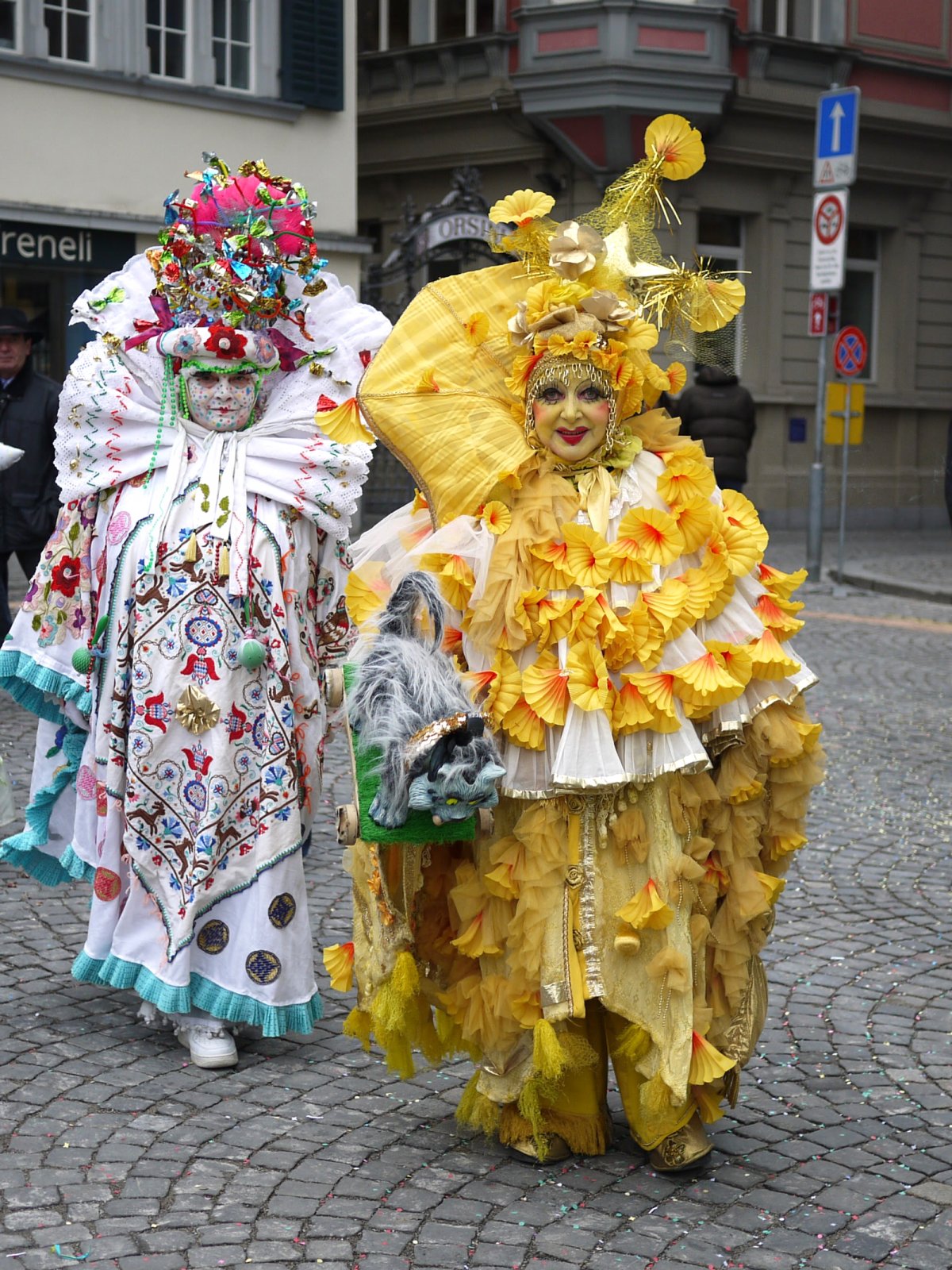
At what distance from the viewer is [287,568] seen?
455 centimetres

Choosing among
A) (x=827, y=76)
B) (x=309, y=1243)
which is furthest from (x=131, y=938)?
(x=827, y=76)

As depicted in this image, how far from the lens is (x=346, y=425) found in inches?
153

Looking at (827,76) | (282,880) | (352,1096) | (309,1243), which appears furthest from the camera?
(827,76)

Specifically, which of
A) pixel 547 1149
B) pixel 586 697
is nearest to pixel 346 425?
pixel 586 697

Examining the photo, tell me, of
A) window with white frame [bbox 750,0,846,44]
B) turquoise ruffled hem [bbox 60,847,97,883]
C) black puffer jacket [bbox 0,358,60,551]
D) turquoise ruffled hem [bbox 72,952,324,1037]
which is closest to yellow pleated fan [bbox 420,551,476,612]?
turquoise ruffled hem [bbox 72,952,324,1037]

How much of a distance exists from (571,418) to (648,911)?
→ 1064mm

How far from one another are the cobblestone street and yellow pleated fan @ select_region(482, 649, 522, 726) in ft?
3.40

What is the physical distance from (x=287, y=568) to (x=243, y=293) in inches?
28.8

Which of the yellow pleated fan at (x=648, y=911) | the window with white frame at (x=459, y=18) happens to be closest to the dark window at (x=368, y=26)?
the window with white frame at (x=459, y=18)

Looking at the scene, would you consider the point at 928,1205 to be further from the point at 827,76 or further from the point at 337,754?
the point at 827,76

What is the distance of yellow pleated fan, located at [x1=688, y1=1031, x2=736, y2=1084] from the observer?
358 cm

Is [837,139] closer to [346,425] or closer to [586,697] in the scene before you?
[346,425]

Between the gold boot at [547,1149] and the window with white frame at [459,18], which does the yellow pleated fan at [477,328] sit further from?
the window with white frame at [459,18]

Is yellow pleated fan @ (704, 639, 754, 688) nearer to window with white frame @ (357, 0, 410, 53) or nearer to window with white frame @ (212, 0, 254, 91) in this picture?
window with white frame @ (212, 0, 254, 91)
